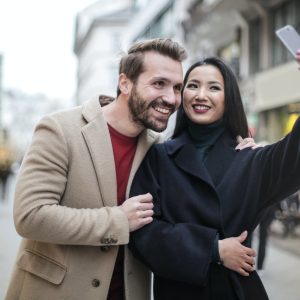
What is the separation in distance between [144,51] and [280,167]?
33.6 inches

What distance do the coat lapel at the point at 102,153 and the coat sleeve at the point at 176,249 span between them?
23 centimetres

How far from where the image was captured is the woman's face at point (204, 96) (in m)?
2.59

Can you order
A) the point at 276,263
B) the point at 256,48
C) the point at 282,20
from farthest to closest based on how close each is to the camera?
the point at 256,48 < the point at 282,20 < the point at 276,263

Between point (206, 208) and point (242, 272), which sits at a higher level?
point (206, 208)

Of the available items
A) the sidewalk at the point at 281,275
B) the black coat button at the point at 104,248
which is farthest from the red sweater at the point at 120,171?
the sidewalk at the point at 281,275

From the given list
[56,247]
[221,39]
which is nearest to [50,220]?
[56,247]

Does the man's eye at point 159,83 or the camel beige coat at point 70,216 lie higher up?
the man's eye at point 159,83

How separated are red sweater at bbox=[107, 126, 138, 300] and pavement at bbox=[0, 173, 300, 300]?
3529 millimetres

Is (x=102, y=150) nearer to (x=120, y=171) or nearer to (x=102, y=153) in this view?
(x=102, y=153)

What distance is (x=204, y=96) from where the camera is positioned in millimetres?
2594

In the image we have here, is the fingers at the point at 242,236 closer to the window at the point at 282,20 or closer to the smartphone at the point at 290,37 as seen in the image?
the smartphone at the point at 290,37

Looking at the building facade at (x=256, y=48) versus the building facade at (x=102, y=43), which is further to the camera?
the building facade at (x=102, y=43)

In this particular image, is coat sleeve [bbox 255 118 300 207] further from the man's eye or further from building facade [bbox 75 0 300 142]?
building facade [bbox 75 0 300 142]

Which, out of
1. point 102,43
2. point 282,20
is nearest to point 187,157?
point 282,20
